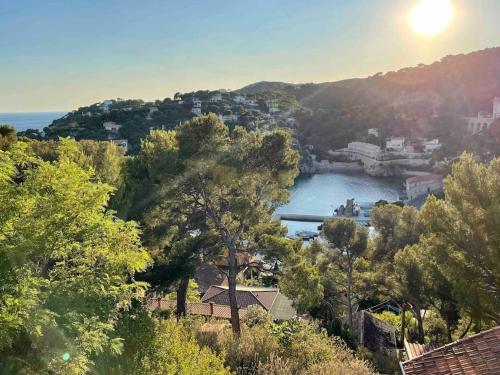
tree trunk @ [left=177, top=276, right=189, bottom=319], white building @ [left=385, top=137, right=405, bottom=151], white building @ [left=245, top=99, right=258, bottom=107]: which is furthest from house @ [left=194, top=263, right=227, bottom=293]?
white building @ [left=245, top=99, right=258, bottom=107]

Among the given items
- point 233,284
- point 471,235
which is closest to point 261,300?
point 233,284

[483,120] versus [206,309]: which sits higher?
[483,120]

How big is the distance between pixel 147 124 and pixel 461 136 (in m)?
51.5

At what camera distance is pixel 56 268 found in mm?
4559

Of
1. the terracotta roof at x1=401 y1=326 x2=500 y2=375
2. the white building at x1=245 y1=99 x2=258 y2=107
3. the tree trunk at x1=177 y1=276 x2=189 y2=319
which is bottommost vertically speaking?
the tree trunk at x1=177 y1=276 x2=189 y2=319

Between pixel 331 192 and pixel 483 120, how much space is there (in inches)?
1494

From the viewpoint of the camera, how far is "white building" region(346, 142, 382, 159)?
66581 millimetres

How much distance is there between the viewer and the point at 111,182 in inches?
357

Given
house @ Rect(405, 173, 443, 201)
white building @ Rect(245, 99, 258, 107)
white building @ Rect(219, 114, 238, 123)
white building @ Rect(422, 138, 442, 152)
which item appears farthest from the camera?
white building @ Rect(245, 99, 258, 107)

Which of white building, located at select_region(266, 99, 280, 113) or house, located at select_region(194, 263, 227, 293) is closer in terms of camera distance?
house, located at select_region(194, 263, 227, 293)

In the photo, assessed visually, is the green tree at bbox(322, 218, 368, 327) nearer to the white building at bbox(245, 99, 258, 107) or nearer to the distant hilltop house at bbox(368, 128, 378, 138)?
the distant hilltop house at bbox(368, 128, 378, 138)

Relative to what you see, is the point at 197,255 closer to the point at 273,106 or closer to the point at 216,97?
Result: the point at 216,97

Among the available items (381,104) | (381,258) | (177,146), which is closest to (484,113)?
(381,104)

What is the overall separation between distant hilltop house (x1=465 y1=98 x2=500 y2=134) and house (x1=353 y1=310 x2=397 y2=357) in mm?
70162
